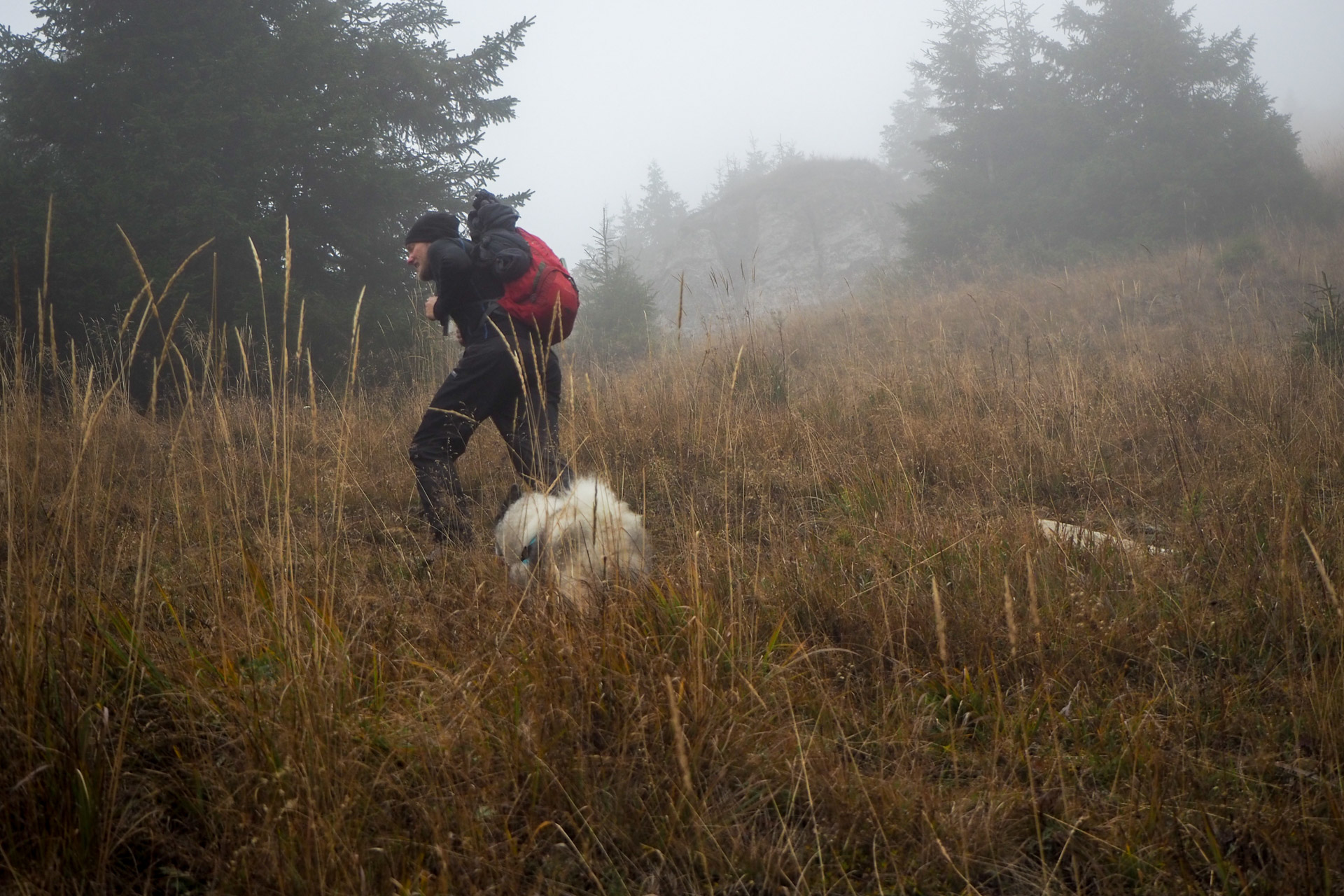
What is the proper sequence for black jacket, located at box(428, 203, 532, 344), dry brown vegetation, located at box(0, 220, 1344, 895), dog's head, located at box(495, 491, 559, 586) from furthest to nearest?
black jacket, located at box(428, 203, 532, 344) → dog's head, located at box(495, 491, 559, 586) → dry brown vegetation, located at box(0, 220, 1344, 895)

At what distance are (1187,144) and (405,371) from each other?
667 inches

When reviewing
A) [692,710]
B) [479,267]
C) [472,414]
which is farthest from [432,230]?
[692,710]

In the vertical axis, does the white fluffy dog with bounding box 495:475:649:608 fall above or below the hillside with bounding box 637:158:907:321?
below

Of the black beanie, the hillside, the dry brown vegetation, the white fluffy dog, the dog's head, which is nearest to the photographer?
the dry brown vegetation

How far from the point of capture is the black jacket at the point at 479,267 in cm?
327

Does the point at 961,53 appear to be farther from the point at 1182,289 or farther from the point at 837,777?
the point at 837,777

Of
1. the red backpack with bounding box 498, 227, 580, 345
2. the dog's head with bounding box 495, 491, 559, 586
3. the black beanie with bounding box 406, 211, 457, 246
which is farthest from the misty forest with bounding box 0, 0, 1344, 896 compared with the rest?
the black beanie with bounding box 406, 211, 457, 246

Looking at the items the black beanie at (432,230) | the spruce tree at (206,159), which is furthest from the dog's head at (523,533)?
the spruce tree at (206,159)

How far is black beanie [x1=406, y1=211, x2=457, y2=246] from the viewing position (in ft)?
11.2

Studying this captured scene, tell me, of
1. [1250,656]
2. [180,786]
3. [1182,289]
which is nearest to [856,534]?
[1250,656]

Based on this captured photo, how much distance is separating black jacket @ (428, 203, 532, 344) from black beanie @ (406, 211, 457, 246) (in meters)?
0.07

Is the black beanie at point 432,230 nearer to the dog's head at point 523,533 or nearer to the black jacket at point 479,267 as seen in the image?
the black jacket at point 479,267

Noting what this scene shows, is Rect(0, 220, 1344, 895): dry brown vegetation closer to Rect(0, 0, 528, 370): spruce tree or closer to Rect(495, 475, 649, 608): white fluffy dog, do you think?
Rect(495, 475, 649, 608): white fluffy dog

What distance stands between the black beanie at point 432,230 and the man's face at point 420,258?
2 centimetres
